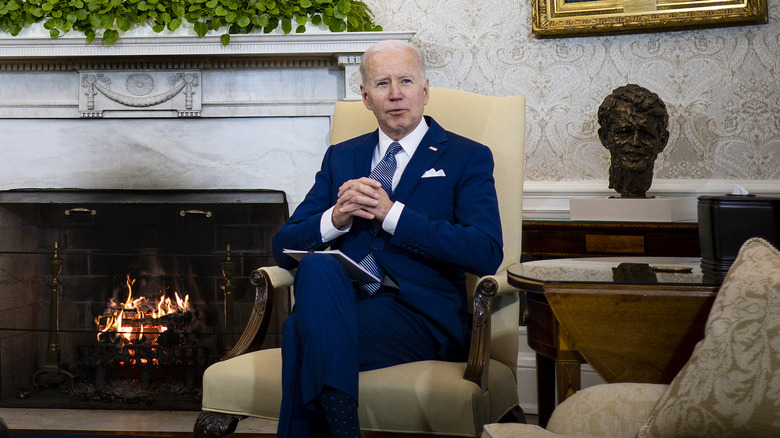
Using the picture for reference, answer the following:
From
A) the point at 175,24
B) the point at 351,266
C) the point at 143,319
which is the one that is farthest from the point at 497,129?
the point at 143,319

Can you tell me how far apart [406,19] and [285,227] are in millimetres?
1617

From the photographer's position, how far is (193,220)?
358 cm

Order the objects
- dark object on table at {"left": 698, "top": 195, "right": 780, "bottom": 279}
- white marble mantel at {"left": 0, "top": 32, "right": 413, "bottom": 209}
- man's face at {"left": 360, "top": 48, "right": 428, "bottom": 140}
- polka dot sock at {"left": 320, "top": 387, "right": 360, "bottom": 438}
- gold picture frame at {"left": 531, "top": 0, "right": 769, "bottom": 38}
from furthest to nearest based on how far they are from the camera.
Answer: white marble mantel at {"left": 0, "top": 32, "right": 413, "bottom": 209}
gold picture frame at {"left": 531, "top": 0, "right": 769, "bottom": 38}
man's face at {"left": 360, "top": 48, "right": 428, "bottom": 140}
dark object on table at {"left": 698, "top": 195, "right": 780, "bottom": 279}
polka dot sock at {"left": 320, "top": 387, "right": 360, "bottom": 438}

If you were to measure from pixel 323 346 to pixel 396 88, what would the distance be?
895 millimetres

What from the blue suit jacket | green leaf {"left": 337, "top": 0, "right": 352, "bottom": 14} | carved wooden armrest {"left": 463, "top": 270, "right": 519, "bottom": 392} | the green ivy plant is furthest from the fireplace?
carved wooden armrest {"left": 463, "top": 270, "right": 519, "bottom": 392}

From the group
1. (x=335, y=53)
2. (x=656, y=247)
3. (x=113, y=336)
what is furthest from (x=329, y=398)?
(x=113, y=336)

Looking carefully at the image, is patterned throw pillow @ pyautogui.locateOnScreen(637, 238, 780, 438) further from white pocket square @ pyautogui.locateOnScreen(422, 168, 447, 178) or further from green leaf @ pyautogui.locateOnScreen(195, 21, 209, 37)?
green leaf @ pyautogui.locateOnScreen(195, 21, 209, 37)

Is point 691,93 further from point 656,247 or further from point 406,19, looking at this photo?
point 406,19

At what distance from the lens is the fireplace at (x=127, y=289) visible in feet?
11.6

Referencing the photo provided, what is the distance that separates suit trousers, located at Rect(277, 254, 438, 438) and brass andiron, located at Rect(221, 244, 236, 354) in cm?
172

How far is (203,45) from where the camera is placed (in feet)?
10.8

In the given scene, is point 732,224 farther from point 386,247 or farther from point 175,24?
point 175,24

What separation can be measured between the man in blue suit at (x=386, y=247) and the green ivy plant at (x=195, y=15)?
111 centimetres

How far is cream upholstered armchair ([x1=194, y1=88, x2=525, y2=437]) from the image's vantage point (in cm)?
175
